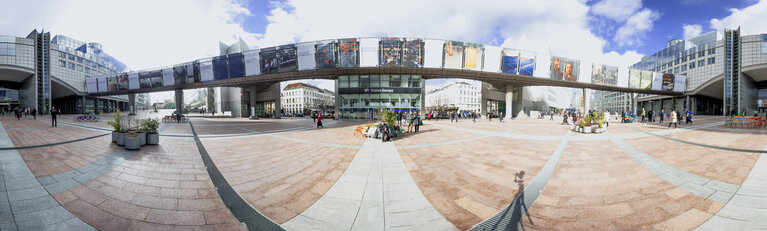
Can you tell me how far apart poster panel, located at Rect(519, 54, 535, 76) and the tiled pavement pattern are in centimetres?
3102

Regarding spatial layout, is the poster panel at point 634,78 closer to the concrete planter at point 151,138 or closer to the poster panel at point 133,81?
the concrete planter at point 151,138

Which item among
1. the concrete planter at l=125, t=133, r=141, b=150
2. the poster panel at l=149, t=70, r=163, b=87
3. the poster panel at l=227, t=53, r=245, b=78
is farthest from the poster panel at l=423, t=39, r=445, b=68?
the poster panel at l=149, t=70, r=163, b=87

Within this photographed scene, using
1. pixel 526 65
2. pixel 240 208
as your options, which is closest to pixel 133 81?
pixel 240 208

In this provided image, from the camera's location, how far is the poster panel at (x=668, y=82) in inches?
1627

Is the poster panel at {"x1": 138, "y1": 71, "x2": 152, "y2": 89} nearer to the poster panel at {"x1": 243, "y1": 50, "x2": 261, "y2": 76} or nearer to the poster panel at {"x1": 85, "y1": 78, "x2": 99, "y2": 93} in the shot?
the poster panel at {"x1": 85, "y1": 78, "x2": 99, "y2": 93}

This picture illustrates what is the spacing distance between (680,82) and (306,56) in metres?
67.6

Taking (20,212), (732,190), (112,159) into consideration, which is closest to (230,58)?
(112,159)

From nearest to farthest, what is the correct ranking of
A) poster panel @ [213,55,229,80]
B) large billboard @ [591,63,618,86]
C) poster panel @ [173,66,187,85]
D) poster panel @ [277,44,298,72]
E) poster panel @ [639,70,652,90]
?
poster panel @ [277,44,298,72], poster panel @ [213,55,229,80], poster panel @ [173,66,187,85], large billboard @ [591,63,618,86], poster panel @ [639,70,652,90]

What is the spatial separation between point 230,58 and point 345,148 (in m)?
31.0

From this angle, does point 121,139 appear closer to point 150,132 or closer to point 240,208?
point 150,132

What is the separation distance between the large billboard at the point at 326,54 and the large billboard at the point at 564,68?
96.3ft

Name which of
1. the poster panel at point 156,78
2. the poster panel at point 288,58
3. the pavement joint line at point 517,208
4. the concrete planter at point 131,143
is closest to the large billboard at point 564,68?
the pavement joint line at point 517,208

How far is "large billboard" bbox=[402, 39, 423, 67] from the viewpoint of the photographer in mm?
25656

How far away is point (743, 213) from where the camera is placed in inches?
124
